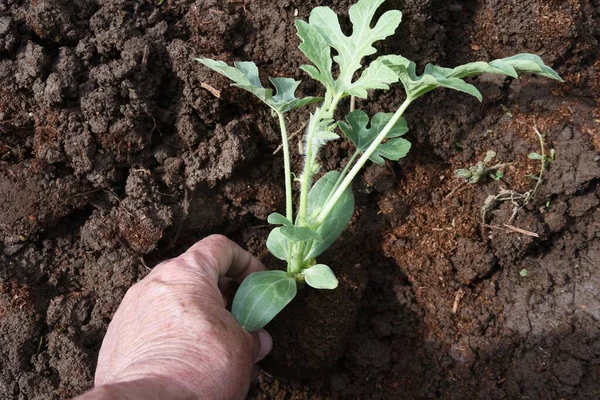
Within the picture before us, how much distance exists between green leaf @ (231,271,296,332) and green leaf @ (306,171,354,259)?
0.17 m

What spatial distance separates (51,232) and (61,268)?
16 cm

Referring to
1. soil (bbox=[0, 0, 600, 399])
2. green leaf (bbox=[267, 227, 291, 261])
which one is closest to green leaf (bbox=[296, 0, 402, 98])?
soil (bbox=[0, 0, 600, 399])

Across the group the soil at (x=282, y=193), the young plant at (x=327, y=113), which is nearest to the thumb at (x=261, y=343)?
the young plant at (x=327, y=113)

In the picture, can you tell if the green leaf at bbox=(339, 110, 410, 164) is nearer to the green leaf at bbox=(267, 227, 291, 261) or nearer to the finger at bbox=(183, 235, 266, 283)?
the green leaf at bbox=(267, 227, 291, 261)

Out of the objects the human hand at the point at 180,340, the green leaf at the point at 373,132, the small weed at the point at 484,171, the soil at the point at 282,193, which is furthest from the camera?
the small weed at the point at 484,171

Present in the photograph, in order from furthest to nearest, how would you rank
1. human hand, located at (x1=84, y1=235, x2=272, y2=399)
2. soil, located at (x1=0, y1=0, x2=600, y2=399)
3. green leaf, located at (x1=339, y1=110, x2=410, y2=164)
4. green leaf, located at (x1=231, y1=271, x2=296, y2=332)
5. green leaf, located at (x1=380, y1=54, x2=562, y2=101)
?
soil, located at (x1=0, y1=0, x2=600, y2=399) → green leaf, located at (x1=339, y1=110, x2=410, y2=164) → green leaf, located at (x1=231, y1=271, x2=296, y2=332) → green leaf, located at (x1=380, y1=54, x2=562, y2=101) → human hand, located at (x1=84, y1=235, x2=272, y2=399)

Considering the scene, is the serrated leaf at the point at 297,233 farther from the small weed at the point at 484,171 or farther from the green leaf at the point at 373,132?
the small weed at the point at 484,171

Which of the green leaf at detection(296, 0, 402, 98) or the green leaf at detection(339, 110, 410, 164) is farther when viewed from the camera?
the green leaf at detection(339, 110, 410, 164)

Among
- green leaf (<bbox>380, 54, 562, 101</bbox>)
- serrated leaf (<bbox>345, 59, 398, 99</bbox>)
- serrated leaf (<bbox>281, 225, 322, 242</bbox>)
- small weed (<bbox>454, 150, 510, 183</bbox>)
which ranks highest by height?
serrated leaf (<bbox>345, 59, 398, 99</bbox>)

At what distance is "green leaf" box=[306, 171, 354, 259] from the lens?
6.25ft

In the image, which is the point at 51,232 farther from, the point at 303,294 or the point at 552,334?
the point at 552,334

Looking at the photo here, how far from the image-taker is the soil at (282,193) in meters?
1.99

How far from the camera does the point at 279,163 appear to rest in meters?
2.20

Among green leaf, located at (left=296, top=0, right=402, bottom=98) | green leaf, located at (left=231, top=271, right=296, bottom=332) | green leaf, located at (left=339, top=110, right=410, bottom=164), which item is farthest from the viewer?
green leaf, located at (left=339, top=110, right=410, bottom=164)
